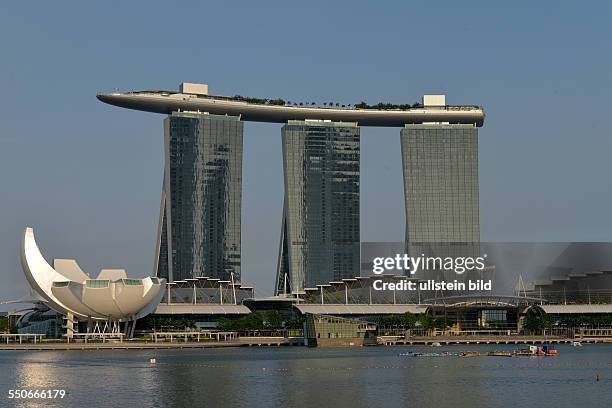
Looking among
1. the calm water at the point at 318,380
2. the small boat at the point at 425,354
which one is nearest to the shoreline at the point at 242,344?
the small boat at the point at 425,354

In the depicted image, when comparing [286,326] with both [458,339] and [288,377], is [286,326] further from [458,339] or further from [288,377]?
[288,377]

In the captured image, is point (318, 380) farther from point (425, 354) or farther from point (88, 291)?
point (88, 291)

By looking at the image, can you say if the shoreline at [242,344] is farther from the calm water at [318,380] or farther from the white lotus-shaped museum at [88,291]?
the calm water at [318,380]

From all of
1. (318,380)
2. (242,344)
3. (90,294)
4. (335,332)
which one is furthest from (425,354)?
(90,294)

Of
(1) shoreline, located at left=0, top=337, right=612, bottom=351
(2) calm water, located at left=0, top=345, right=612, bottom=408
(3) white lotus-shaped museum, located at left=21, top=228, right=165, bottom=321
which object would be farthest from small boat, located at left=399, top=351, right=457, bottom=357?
(3) white lotus-shaped museum, located at left=21, top=228, right=165, bottom=321

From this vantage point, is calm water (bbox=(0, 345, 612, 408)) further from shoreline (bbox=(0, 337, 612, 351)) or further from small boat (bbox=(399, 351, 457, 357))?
shoreline (bbox=(0, 337, 612, 351))
